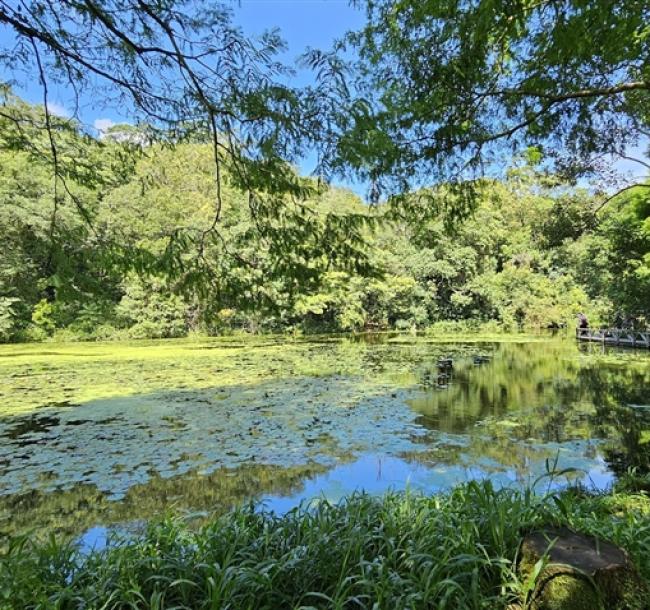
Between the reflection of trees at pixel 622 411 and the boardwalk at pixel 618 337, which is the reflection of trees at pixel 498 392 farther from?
the boardwalk at pixel 618 337

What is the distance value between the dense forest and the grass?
1226 mm

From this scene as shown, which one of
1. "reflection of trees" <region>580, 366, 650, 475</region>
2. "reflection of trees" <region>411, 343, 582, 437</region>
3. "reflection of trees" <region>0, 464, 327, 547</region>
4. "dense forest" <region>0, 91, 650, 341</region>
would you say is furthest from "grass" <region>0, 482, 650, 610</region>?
"reflection of trees" <region>411, 343, 582, 437</region>

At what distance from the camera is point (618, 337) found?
17.3m

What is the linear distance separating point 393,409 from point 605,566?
5.84 metres

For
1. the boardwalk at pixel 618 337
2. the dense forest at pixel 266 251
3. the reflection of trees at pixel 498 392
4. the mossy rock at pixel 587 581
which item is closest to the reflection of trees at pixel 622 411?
the reflection of trees at pixel 498 392

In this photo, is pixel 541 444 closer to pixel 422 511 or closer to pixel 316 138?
pixel 422 511

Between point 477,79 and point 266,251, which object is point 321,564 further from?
point 477,79

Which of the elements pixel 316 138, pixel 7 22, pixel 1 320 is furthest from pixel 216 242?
pixel 1 320

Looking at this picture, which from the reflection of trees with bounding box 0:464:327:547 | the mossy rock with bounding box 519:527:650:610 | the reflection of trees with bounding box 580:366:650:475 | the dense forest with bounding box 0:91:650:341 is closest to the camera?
the mossy rock with bounding box 519:527:650:610

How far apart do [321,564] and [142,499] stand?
2.68m

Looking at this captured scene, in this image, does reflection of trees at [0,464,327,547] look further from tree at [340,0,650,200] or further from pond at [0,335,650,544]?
tree at [340,0,650,200]

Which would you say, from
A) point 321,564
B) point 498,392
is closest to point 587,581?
point 321,564

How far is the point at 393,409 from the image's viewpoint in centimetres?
737

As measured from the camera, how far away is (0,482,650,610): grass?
1.83 m
